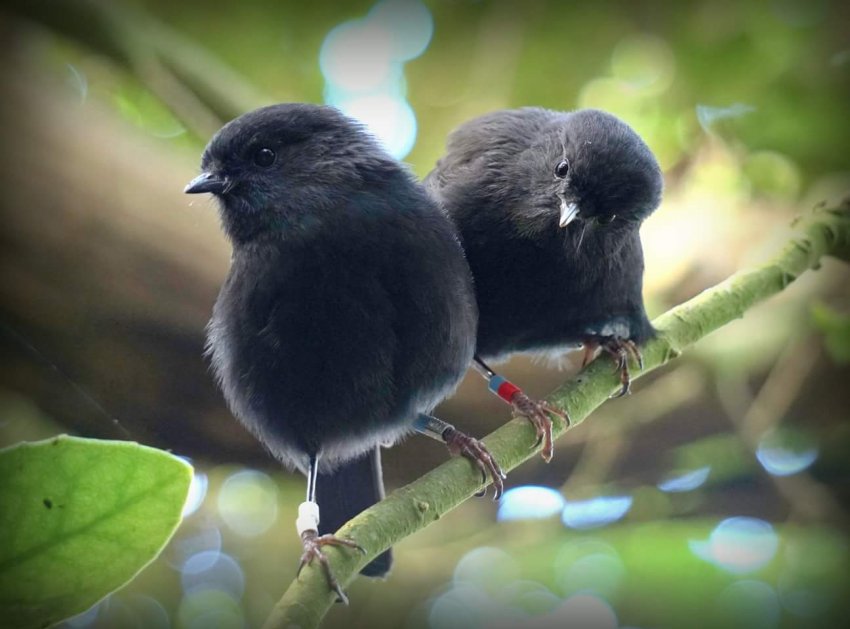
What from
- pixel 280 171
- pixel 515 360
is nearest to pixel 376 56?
pixel 280 171

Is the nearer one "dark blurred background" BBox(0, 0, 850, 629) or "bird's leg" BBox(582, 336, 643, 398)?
"dark blurred background" BBox(0, 0, 850, 629)

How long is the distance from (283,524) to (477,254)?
42 centimetres

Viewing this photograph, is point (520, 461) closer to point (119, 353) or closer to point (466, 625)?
point (466, 625)

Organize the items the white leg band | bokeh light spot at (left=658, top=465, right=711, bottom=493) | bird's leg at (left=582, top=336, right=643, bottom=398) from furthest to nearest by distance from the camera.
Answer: bokeh light spot at (left=658, top=465, right=711, bottom=493), bird's leg at (left=582, top=336, right=643, bottom=398), the white leg band

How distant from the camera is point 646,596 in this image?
1.18 meters

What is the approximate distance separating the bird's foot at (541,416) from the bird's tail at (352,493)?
19cm

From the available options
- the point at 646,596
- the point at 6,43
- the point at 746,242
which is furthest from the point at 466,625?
the point at 6,43

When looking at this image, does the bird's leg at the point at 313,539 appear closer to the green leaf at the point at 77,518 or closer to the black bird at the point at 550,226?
the green leaf at the point at 77,518

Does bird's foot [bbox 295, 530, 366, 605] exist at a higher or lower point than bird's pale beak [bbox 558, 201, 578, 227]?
lower

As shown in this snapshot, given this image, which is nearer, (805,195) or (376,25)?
(376,25)

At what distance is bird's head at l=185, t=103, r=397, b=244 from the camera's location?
3.10 ft

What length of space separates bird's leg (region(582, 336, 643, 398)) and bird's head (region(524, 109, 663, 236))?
0.21m

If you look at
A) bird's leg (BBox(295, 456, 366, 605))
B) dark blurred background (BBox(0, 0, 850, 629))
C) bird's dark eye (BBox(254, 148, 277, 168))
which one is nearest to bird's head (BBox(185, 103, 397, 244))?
bird's dark eye (BBox(254, 148, 277, 168))

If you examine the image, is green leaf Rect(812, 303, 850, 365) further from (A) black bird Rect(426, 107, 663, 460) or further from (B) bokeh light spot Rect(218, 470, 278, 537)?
(B) bokeh light spot Rect(218, 470, 278, 537)
